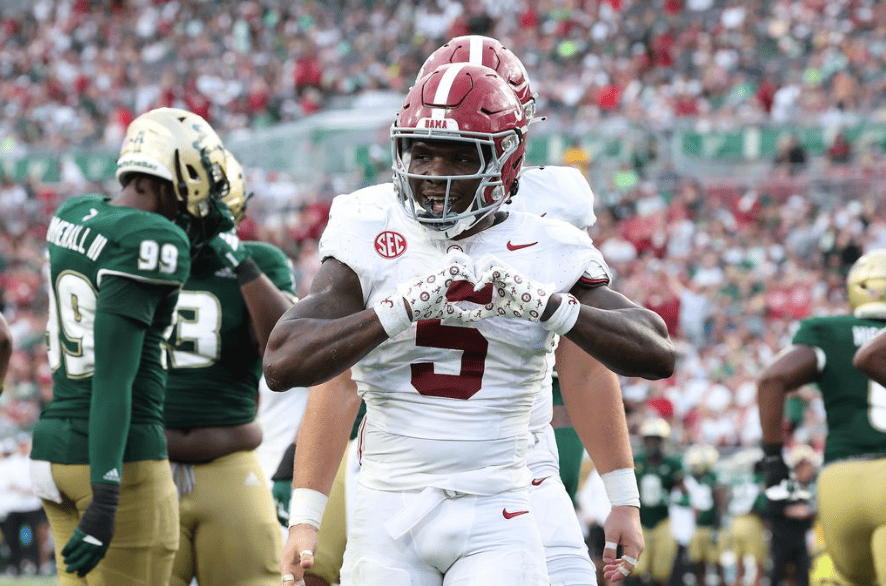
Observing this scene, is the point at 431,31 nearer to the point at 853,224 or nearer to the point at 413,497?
the point at 853,224

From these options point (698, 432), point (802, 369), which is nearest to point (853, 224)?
point (698, 432)

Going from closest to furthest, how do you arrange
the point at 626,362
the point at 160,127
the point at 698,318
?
the point at 626,362 → the point at 160,127 → the point at 698,318

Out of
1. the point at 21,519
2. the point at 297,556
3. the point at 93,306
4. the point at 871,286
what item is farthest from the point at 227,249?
the point at 21,519

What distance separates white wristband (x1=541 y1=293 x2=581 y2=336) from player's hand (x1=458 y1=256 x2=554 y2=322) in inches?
1.2

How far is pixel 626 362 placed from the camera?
8.63 ft

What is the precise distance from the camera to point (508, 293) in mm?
2492

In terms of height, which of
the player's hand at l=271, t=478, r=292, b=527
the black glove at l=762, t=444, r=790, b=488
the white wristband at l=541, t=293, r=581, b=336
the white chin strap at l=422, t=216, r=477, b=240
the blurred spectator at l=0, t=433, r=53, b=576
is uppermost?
the white chin strap at l=422, t=216, r=477, b=240

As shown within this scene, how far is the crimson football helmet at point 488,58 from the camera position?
146 inches

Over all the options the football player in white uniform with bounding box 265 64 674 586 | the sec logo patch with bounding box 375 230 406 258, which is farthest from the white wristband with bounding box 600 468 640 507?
the sec logo patch with bounding box 375 230 406 258

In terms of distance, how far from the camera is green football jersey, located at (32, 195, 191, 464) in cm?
359

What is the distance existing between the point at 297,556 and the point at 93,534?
812 millimetres

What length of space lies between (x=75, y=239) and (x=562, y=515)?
1.55 meters

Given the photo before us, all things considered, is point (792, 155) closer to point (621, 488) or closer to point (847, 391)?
point (847, 391)

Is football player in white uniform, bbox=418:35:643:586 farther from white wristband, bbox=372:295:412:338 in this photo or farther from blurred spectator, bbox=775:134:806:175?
blurred spectator, bbox=775:134:806:175
